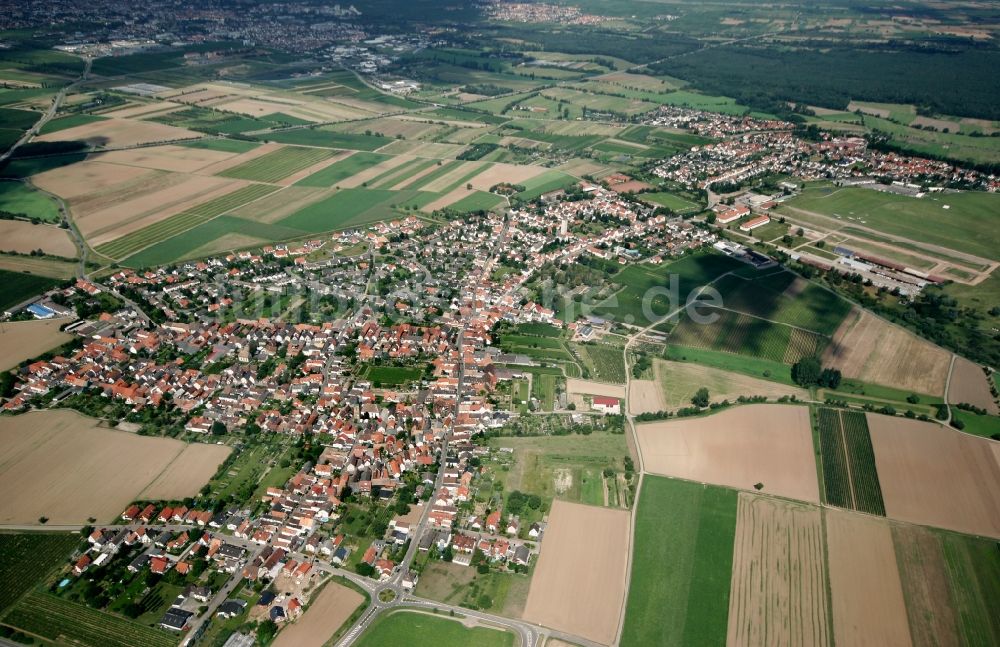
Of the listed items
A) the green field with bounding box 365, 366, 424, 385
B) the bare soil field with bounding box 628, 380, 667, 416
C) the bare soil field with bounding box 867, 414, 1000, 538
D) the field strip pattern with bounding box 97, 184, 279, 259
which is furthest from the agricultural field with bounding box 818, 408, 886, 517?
the field strip pattern with bounding box 97, 184, 279, 259

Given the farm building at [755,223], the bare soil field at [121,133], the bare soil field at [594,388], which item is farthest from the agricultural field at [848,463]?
the bare soil field at [121,133]

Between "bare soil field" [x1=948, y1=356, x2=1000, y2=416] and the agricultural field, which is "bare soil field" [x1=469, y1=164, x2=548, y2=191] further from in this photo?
"bare soil field" [x1=948, y1=356, x2=1000, y2=416]

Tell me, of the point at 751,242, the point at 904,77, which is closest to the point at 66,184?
the point at 751,242

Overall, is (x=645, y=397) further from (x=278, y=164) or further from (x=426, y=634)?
(x=278, y=164)

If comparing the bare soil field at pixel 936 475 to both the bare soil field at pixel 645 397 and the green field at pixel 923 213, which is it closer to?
the bare soil field at pixel 645 397

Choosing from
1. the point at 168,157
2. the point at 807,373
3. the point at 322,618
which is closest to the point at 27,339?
the point at 322,618

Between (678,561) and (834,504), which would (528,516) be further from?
(834,504)
